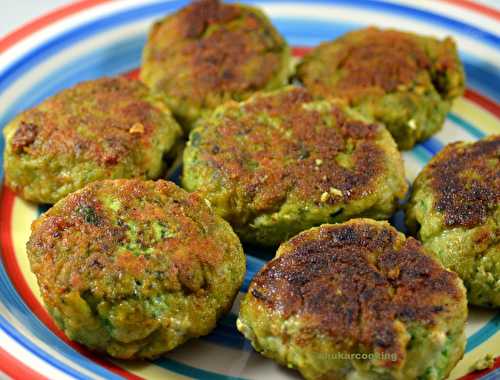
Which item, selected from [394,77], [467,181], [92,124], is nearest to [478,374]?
[467,181]

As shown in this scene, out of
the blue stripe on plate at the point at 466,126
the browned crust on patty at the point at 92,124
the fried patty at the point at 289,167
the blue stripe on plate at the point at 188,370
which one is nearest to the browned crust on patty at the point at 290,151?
the fried patty at the point at 289,167

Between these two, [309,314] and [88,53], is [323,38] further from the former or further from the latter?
[309,314]

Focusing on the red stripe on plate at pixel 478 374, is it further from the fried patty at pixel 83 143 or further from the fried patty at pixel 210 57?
the fried patty at pixel 210 57

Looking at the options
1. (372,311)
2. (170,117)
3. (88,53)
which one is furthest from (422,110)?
(88,53)

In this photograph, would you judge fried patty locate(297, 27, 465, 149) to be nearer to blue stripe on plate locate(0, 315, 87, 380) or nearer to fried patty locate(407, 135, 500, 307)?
fried patty locate(407, 135, 500, 307)

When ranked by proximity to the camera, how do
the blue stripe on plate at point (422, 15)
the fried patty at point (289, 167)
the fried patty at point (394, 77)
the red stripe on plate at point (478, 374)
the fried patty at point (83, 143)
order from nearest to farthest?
the red stripe on plate at point (478, 374)
the fried patty at point (289, 167)
the fried patty at point (83, 143)
the fried patty at point (394, 77)
the blue stripe on plate at point (422, 15)

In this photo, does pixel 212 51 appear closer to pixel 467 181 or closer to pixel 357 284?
pixel 467 181

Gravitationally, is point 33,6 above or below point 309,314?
above
